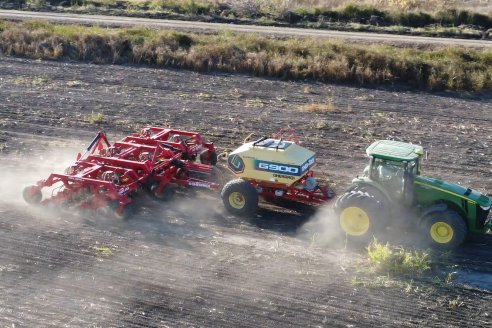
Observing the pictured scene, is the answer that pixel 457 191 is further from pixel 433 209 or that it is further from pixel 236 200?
pixel 236 200

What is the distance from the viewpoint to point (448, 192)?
39.8 ft

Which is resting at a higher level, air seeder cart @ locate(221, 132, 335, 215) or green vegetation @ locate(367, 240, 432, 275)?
air seeder cart @ locate(221, 132, 335, 215)

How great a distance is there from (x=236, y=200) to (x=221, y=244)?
134 centimetres

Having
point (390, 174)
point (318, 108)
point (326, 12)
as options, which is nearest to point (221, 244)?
point (390, 174)

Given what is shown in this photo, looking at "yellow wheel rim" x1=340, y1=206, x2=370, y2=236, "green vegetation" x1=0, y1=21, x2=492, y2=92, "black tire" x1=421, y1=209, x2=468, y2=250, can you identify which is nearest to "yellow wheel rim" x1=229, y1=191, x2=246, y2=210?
"yellow wheel rim" x1=340, y1=206, x2=370, y2=236

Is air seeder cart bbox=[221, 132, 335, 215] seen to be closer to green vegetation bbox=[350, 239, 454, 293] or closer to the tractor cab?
the tractor cab

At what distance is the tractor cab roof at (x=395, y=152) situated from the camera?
12.0 m

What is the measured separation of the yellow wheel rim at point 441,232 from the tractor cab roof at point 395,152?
1236 millimetres

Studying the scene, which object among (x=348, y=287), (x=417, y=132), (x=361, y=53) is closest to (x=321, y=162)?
(x=417, y=132)

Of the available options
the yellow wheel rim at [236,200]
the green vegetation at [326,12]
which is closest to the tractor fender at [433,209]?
the yellow wheel rim at [236,200]

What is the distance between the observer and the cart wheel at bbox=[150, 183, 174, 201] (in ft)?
47.3

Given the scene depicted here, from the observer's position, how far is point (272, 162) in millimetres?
13578

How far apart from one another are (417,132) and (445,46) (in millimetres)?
10818

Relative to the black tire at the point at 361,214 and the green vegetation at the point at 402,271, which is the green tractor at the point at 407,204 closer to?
the black tire at the point at 361,214
